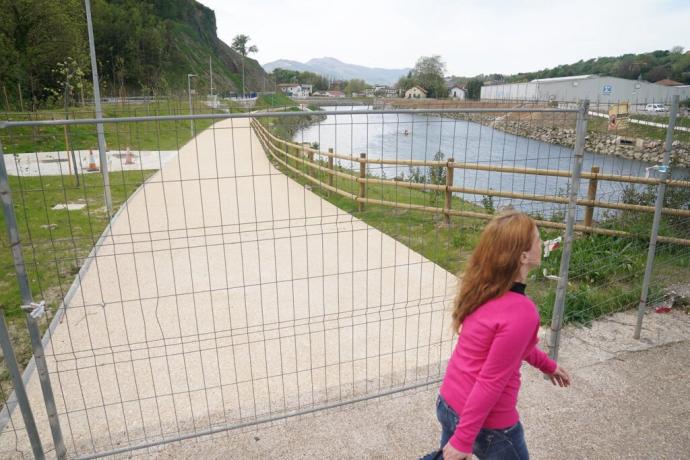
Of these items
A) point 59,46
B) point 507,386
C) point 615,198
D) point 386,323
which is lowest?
point 386,323

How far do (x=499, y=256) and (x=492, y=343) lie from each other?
29 centimetres

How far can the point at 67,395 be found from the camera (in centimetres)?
347

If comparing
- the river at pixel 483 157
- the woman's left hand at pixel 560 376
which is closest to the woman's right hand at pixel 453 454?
the woman's left hand at pixel 560 376

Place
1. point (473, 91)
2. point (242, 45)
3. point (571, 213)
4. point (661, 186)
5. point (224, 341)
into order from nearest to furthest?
point (571, 213), point (661, 186), point (224, 341), point (473, 91), point (242, 45)

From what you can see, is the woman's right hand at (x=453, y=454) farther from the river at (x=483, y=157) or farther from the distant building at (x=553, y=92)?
the river at (x=483, y=157)

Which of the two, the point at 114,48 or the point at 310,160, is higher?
the point at 114,48

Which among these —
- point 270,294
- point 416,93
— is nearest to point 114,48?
point 270,294

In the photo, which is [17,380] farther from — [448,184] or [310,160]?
[310,160]

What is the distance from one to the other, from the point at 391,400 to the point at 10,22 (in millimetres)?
31710

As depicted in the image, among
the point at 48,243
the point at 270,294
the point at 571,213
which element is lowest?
the point at 270,294

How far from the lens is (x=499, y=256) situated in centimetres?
163

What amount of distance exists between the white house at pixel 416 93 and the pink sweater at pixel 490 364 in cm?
330

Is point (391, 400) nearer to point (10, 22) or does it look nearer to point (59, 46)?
point (59, 46)

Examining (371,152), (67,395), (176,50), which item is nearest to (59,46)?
(371,152)
